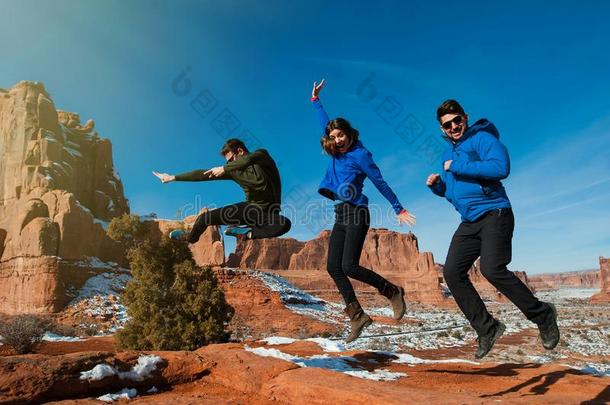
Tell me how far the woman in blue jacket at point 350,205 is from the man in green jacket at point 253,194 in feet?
3.23

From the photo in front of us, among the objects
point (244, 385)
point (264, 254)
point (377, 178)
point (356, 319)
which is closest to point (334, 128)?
point (377, 178)

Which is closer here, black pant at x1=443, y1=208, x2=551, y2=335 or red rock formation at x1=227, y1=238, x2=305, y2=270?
black pant at x1=443, y1=208, x2=551, y2=335

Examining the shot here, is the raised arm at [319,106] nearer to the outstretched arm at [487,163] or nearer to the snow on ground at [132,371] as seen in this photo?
the outstretched arm at [487,163]

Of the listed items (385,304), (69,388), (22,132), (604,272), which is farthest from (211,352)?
(604,272)

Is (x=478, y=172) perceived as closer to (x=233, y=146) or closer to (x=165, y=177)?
(x=233, y=146)

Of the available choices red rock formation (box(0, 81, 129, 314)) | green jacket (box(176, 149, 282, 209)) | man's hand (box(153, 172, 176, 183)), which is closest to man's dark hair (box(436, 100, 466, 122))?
green jacket (box(176, 149, 282, 209))

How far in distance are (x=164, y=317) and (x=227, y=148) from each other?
14.4 meters

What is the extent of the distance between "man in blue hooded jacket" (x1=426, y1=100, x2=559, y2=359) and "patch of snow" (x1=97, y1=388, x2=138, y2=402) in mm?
4533

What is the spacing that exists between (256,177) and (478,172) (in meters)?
3.04

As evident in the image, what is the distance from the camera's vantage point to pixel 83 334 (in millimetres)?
27453

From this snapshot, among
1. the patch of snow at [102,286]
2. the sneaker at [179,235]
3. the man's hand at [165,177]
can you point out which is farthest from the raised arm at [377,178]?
the patch of snow at [102,286]

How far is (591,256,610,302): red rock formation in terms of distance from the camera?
9501 centimetres

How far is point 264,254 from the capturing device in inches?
4309

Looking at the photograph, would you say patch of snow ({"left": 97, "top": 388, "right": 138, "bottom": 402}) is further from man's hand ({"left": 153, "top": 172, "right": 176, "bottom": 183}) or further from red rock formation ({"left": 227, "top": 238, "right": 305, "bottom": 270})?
red rock formation ({"left": 227, "top": 238, "right": 305, "bottom": 270})
